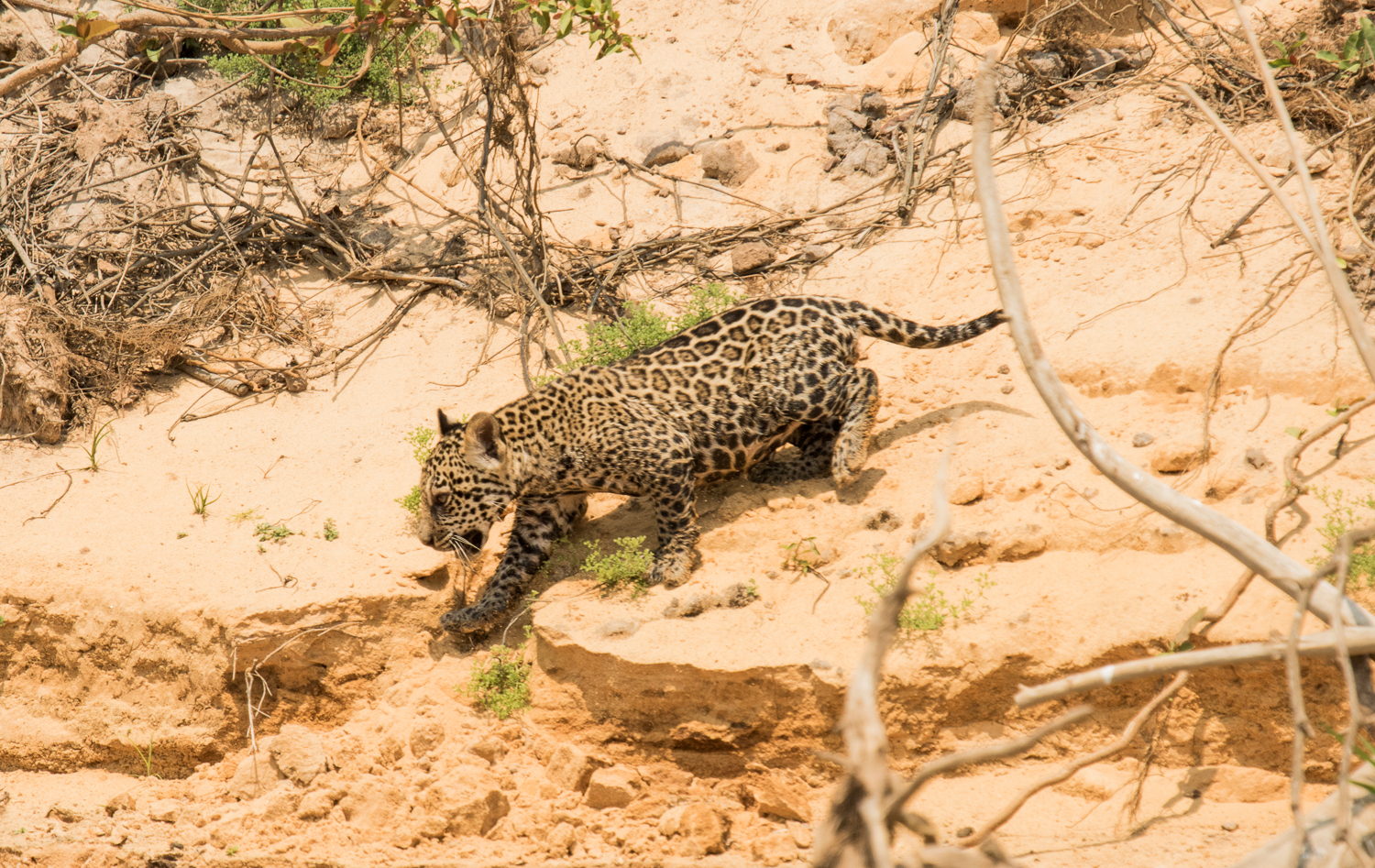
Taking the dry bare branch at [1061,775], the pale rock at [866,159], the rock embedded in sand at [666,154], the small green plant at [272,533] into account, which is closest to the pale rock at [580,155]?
the rock embedded in sand at [666,154]

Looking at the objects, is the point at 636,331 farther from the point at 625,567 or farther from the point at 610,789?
the point at 610,789

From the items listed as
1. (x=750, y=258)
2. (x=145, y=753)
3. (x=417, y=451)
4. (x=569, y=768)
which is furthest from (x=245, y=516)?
(x=750, y=258)

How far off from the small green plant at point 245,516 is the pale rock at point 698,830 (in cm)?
351

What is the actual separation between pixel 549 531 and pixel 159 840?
2.75 m

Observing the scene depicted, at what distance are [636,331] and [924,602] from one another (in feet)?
10.5

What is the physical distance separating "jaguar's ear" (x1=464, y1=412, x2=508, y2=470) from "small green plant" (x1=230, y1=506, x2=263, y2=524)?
175 cm

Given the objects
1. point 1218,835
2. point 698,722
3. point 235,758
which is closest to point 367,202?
point 235,758

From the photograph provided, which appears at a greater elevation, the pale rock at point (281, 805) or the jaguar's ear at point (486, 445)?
the jaguar's ear at point (486, 445)

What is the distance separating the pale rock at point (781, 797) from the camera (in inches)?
223

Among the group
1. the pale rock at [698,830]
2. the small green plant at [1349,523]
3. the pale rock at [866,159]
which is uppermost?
the pale rock at [866,159]

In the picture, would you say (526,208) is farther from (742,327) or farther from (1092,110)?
(1092,110)

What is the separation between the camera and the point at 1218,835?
4922mm

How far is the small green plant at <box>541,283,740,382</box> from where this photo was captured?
25.9 feet

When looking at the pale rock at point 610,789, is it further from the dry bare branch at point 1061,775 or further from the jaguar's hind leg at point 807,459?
the dry bare branch at point 1061,775
